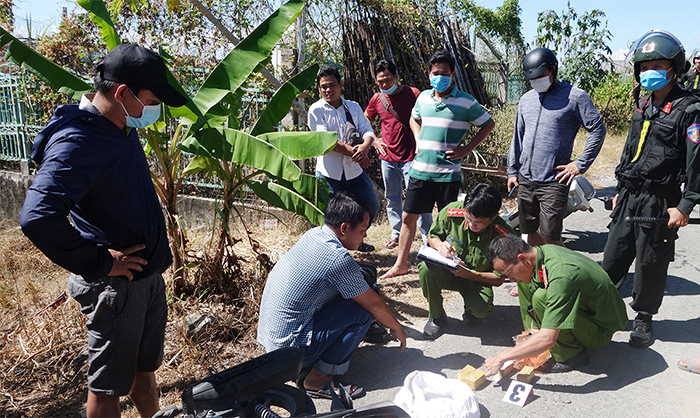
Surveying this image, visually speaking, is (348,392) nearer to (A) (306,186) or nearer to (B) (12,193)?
(A) (306,186)

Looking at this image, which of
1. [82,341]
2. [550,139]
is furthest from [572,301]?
[82,341]

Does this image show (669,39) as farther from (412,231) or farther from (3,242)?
(3,242)

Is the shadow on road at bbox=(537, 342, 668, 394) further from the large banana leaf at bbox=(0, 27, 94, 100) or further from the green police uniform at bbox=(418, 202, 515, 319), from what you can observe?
the large banana leaf at bbox=(0, 27, 94, 100)

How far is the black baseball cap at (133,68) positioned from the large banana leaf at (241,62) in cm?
143

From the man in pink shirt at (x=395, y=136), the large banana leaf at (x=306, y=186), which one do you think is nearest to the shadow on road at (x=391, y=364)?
the large banana leaf at (x=306, y=186)

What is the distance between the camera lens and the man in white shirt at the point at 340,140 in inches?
202

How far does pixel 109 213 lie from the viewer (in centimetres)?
233

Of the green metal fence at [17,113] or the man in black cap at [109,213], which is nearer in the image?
the man in black cap at [109,213]

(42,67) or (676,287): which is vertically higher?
(42,67)

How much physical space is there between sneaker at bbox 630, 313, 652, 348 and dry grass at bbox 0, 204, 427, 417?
164cm

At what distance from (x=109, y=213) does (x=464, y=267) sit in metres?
2.58

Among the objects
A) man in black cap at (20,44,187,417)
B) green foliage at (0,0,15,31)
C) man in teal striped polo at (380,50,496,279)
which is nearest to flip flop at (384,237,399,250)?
man in teal striped polo at (380,50,496,279)

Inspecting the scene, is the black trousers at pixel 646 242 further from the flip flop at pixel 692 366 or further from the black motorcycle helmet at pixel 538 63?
the black motorcycle helmet at pixel 538 63

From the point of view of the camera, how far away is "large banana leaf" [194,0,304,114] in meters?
3.88
